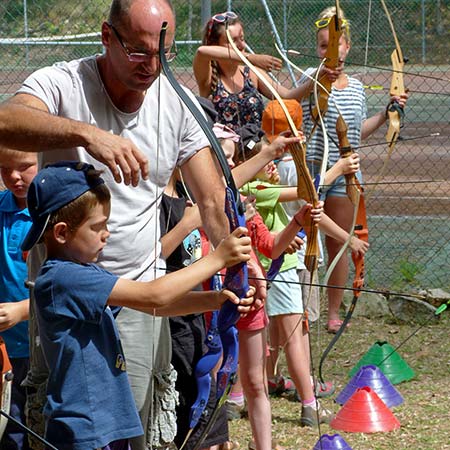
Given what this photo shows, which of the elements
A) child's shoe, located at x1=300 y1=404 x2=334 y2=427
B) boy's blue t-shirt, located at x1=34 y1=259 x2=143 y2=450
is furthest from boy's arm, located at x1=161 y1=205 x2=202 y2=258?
child's shoe, located at x1=300 y1=404 x2=334 y2=427

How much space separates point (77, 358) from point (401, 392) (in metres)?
2.73

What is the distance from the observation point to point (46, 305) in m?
2.41

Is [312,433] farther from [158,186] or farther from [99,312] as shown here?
[99,312]

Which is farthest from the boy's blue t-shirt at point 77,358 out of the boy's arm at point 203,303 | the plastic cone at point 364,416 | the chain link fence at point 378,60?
the chain link fence at point 378,60

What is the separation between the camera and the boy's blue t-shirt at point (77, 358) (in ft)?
7.82

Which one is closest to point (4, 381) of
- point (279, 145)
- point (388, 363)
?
point (279, 145)

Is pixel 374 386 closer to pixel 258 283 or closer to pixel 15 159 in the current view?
pixel 258 283

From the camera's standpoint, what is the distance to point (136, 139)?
2768mm

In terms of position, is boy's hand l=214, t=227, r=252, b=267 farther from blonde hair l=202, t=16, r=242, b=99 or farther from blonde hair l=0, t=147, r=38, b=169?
blonde hair l=202, t=16, r=242, b=99

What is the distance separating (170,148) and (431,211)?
598 cm

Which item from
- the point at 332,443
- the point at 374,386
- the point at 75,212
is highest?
the point at 75,212

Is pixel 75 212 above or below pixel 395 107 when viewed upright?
below

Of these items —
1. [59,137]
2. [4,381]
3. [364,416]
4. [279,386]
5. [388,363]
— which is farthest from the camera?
[388,363]

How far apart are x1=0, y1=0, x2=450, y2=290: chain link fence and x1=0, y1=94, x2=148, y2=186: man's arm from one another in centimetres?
297
